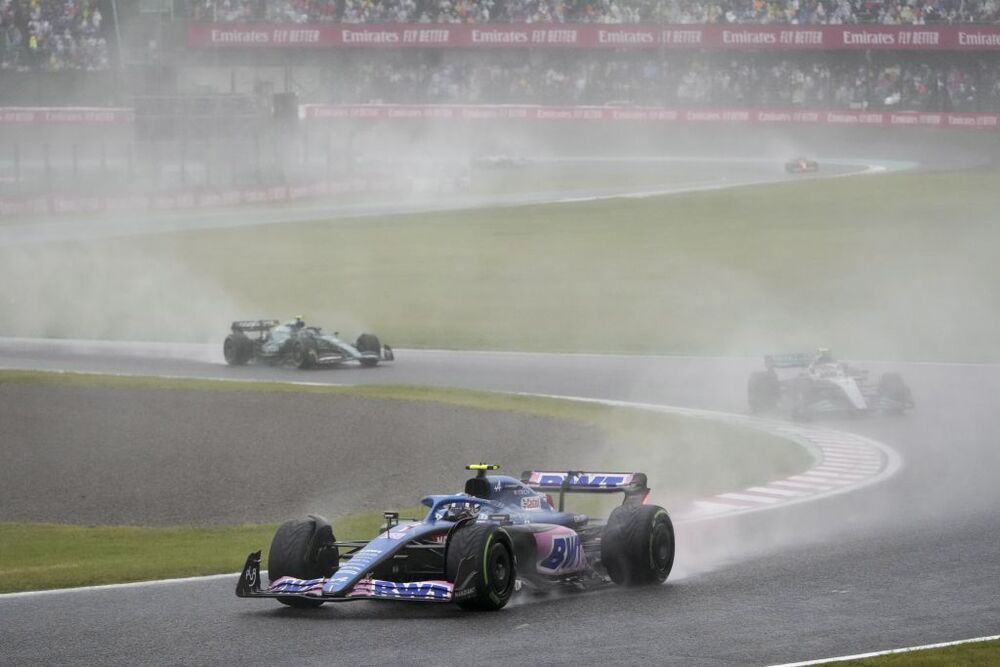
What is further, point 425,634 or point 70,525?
point 70,525

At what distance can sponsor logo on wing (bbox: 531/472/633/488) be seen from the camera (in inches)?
517

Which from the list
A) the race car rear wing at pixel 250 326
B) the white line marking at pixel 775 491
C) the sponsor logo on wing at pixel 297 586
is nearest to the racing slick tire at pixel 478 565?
the sponsor logo on wing at pixel 297 586

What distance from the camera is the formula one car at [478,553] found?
10867 mm

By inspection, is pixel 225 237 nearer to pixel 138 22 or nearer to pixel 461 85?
pixel 138 22

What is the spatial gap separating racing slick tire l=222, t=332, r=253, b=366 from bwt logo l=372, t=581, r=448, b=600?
1948cm

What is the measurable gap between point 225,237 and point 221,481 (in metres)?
33.2

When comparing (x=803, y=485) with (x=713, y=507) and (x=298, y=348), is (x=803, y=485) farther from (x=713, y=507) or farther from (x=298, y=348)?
(x=298, y=348)

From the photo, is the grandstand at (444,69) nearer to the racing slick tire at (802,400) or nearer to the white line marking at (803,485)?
the racing slick tire at (802,400)

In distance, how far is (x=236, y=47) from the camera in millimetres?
68500

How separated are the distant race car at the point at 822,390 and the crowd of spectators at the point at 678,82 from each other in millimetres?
41964

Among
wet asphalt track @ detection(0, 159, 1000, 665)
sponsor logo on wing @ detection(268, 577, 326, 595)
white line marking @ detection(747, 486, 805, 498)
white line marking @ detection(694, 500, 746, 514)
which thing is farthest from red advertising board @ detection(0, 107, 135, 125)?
sponsor logo on wing @ detection(268, 577, 326, 595)

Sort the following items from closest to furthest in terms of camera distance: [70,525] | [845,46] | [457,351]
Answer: [70,525]
[457,351]
[845,46]

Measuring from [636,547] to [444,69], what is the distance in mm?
58781

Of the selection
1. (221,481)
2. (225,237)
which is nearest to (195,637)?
(221,481)
